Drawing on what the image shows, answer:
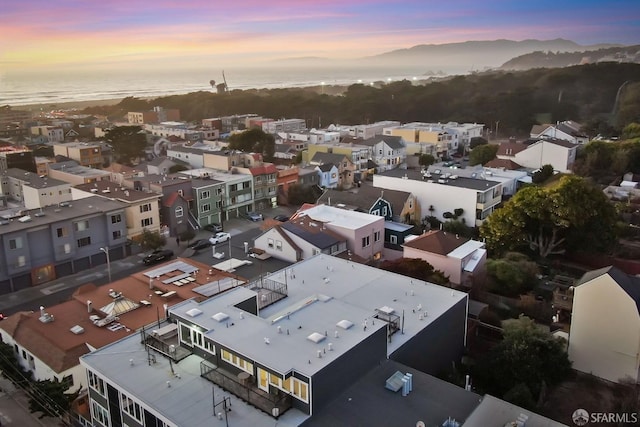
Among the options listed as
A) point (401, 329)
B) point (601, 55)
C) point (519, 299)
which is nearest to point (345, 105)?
point (519, 299)

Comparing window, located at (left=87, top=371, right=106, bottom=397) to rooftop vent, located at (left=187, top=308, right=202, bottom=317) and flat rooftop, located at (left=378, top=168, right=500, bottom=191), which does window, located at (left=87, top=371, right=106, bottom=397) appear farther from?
flat rooftop, located at (left=378, top=168, right=500, bottom=191)

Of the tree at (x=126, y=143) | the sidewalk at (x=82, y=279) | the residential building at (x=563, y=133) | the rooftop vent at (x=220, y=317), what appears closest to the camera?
the rooftop vent at (x=220, y=317)

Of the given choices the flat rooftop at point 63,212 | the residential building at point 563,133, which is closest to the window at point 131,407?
the flat rooftop at point 63,212

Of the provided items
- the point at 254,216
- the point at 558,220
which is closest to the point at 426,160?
the point at 254,216

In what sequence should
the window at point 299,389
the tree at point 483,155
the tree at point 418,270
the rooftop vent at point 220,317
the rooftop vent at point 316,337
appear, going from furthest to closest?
the tree at point 483,155 < the tree at point 418,270 < the rooftop vent at point 220,317 < the rooftop vent at point 316,337 < the window at point 299,389

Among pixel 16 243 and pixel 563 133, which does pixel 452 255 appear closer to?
pixel 16 243

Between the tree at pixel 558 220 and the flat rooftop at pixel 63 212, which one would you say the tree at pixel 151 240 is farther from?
the tree at pixel 558 220

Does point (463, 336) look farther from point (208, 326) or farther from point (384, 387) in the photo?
point (208, 326)
